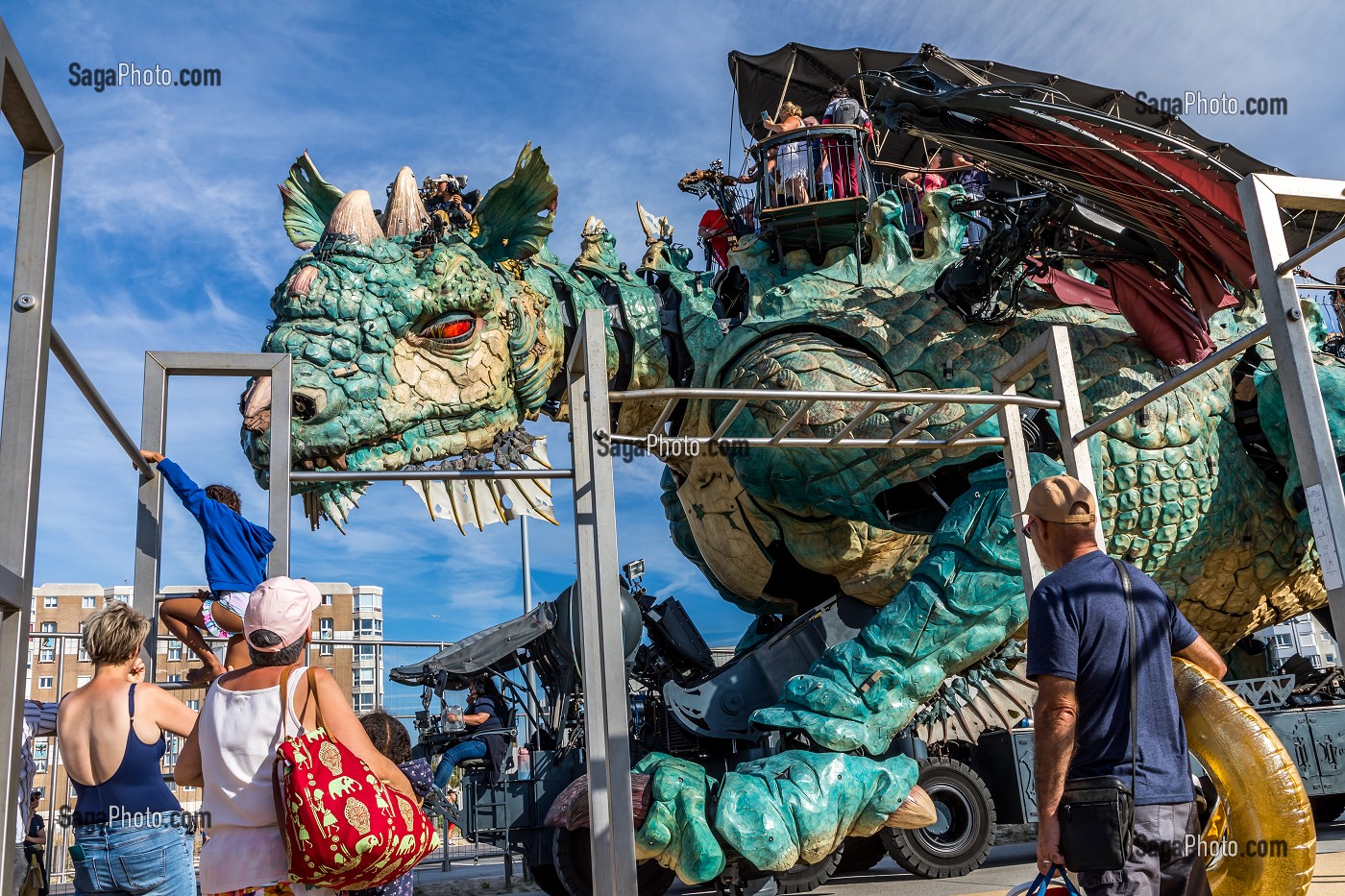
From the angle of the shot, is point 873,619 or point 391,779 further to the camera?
point 873,619

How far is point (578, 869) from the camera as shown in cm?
642

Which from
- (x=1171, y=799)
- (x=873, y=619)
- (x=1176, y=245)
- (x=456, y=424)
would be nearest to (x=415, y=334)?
(x=456, y=424)

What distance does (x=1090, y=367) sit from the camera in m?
6.99

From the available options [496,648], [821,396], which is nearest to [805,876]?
[496,648]

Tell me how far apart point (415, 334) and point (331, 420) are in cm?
84

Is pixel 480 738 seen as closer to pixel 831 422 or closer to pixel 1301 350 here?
pixel 831 422

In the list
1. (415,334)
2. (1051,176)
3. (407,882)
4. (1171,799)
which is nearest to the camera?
(1171,799)

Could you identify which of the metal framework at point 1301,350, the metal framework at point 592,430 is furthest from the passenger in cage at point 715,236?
the metal framework at point 1301,350

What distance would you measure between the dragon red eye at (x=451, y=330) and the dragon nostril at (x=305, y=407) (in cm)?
90

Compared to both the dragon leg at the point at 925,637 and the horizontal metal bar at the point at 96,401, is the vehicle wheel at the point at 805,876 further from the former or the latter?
the horizontal metal bar at the point at 96,401

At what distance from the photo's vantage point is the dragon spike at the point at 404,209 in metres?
7.31

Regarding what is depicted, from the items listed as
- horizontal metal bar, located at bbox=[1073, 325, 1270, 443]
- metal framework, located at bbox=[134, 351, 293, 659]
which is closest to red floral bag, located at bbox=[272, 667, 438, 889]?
metal framework, located at bbox=[134, 351, 293, 659]

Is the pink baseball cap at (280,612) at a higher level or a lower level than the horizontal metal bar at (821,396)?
lower

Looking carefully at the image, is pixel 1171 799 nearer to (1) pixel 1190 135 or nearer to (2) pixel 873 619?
(2) pixel 873 619
